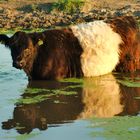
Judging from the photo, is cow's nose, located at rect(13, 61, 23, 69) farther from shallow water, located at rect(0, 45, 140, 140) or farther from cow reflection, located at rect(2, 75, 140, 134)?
cow reflection, located at rect(2, 75, 140, 134)

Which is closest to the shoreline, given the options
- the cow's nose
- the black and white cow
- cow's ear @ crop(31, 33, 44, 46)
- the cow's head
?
the black and white cow

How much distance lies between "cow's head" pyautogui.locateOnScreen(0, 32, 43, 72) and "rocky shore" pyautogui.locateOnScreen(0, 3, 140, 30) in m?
13.2

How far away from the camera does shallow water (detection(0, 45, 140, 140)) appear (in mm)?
8219

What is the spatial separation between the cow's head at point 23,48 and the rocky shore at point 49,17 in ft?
43.2

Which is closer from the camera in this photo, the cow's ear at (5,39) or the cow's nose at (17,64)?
the cow's nose at (17,64)

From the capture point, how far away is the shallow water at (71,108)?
822cm

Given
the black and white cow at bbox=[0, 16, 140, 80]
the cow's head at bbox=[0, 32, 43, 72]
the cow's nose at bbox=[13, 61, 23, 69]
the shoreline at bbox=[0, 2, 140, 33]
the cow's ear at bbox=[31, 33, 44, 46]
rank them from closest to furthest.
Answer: the cow's nose at bbox=[13, 61, 23, 69], the cow's head at bbox=[0, 32, 43, 72], the black and white cow at bbox=[0, 16, 140, 80], the cow's ear at bbox=[31, 33, 44, 46], the shoreline at bbox=[0, 2, 140, 33]

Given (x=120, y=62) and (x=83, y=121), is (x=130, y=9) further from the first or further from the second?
(x=83, y=121)

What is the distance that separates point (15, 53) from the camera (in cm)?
1243

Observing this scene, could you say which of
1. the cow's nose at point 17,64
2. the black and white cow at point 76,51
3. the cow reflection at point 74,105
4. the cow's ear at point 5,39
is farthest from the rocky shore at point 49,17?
the cow reflection at point 74,105

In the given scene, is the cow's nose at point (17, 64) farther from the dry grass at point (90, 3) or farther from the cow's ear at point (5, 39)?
the dry grass at point (90, 3)

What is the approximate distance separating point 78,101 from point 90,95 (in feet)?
1.89

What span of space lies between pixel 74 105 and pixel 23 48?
292 cm

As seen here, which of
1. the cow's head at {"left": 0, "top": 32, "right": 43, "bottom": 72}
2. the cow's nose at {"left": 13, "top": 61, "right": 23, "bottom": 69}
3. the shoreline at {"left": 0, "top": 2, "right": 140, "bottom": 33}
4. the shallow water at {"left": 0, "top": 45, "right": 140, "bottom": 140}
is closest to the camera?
the shallow water at {"left": 0, "top": 45, "right": 140, "bottom": 140}
